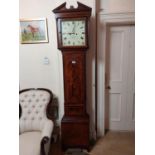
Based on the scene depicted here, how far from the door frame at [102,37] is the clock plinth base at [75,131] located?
0.47 meters

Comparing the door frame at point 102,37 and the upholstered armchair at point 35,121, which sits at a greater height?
the door frame at point 102,37

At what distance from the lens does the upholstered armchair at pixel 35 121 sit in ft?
7.00

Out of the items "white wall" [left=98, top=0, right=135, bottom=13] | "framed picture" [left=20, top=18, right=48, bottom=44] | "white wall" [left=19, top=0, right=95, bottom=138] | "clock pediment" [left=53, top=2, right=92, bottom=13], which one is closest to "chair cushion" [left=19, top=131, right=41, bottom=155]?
"white wall" [left=19, top=0, right=95, bottom=138]

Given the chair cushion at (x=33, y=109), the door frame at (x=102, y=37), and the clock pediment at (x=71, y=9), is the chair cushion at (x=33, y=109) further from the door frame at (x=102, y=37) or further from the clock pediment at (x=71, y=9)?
the clock pediment at (x=71, y=9)

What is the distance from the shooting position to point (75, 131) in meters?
2.60

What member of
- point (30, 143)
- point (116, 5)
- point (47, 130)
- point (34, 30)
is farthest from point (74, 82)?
point (116, 5)

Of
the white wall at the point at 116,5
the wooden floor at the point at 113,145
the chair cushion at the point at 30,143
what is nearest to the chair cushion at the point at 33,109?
the chair cushion at the point at 30,143

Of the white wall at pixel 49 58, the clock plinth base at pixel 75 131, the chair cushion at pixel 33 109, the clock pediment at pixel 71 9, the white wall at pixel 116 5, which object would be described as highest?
the white wall at pixel 116 5

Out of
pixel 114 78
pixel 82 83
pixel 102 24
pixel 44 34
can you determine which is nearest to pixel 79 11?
pixel 102 24

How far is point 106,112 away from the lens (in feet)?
10.8

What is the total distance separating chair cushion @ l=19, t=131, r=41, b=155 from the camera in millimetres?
1993

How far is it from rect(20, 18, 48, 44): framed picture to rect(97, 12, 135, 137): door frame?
923 millimetres

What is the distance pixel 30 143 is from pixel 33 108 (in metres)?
0.65
